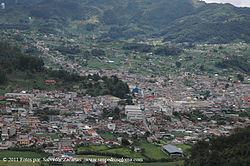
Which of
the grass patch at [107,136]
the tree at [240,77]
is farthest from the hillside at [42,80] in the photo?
the tree at [240,77]

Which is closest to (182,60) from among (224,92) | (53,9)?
(224,92)

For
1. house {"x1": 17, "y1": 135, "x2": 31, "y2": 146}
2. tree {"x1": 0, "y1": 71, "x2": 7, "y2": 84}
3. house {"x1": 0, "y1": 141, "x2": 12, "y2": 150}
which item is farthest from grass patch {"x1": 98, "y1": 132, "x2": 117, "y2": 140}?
tree {"x1": 0, "y1": 71, "x2": 7, "y2": 84}

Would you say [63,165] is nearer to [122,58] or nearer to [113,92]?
[113,92]

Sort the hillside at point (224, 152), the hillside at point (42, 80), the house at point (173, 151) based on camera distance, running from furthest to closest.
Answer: the hillside at point (42, 80) < the house at point (173, 151) < the hillside at point (224, 152)

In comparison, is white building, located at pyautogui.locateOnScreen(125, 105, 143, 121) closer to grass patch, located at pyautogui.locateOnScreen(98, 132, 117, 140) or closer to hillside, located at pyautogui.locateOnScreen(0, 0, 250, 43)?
grass patch, located at pyautogui.locateOnScreen(98, 132, 117, 140)

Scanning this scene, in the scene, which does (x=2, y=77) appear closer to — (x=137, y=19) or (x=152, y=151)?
(x=152, y=151)

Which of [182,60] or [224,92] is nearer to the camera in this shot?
[224,92]

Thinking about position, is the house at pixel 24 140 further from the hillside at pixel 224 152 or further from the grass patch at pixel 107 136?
the hillside at pixel 224 152
